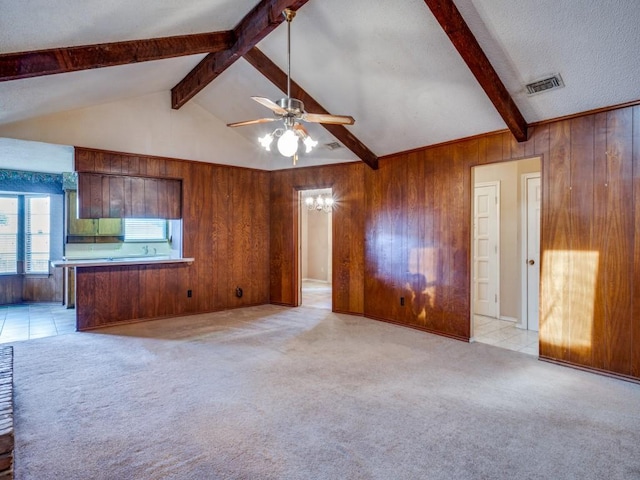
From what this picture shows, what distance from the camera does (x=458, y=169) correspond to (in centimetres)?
475

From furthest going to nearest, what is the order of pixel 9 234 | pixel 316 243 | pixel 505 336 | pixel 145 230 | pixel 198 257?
pixel 316 243
pixel 9 234
pixel 145 230
pixel 198 257
pixel 505 336

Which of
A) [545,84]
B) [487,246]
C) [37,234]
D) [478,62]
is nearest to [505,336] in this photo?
[487,246]

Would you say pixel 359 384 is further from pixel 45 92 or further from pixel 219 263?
pixel 45 92

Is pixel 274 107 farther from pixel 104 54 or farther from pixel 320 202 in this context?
pixel 320 202

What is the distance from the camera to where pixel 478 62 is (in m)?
3.35

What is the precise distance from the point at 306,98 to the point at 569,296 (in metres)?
4.01

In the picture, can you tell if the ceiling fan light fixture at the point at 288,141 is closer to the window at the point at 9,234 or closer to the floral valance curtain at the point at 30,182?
the floral valance curtain at the point at 30,182

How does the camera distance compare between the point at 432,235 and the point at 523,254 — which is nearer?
the point at 432,235

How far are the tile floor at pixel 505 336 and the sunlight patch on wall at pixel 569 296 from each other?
17.4 inches

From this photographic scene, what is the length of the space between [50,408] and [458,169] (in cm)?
489

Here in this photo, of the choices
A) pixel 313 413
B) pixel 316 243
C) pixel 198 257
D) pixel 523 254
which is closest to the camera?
pixel 313 413

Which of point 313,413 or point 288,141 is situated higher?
point 288,141

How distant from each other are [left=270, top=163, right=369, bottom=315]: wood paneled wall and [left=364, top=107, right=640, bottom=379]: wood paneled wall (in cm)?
96

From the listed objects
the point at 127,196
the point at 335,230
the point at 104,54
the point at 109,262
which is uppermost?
the point at 104,54
